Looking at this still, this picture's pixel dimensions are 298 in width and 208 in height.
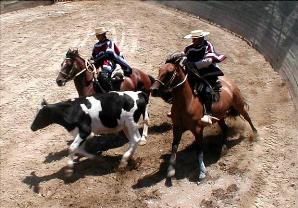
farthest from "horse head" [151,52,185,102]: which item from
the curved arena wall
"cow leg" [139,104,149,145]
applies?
the curved arena wall

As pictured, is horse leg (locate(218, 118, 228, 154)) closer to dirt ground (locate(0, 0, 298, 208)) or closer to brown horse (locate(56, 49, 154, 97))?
dirt ground (locate(0, 0, 298, 208))

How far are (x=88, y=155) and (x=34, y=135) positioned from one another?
305 centimetres

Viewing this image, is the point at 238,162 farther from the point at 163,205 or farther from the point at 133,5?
the point at 133,5

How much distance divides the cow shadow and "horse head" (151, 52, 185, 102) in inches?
124

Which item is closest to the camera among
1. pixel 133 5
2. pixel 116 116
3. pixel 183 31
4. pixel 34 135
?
pixel 116 116

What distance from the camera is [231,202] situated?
12094mm

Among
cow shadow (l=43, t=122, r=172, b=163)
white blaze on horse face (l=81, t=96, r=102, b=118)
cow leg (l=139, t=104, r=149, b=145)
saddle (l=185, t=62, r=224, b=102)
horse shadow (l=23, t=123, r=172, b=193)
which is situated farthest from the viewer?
cow shadow (l=43, t=122, r=172, b=163)

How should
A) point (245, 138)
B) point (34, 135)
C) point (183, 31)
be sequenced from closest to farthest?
point (245, 138) < point (34, 135) < point (183, 31)

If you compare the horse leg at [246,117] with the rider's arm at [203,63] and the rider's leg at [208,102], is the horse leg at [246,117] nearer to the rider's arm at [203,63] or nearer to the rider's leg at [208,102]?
the rider's leg at [208,102]

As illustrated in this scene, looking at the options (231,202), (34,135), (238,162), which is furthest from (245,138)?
(34,135)

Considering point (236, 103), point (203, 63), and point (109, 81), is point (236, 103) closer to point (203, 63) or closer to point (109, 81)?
point (203, 63)

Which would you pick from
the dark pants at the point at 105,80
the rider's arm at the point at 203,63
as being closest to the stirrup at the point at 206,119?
the rider's arm at the point at 203,63

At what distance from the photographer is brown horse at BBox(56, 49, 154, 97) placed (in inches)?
555

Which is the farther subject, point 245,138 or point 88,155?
point 245,138
